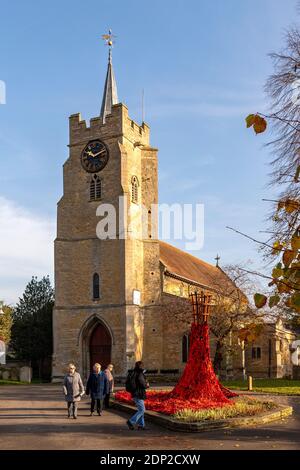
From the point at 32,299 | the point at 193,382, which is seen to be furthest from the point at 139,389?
the point at 32,299

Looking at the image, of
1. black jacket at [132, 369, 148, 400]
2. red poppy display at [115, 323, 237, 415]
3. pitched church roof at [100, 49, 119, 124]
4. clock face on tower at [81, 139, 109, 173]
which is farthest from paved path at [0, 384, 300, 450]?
pitched church roof at [100, 49, 119, 124]

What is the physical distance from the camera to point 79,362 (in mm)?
37250

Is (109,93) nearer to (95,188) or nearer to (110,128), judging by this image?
(110,128)

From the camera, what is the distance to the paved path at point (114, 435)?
35.4 feet

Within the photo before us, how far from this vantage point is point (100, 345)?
3759 centimetres

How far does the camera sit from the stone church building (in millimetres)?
36688

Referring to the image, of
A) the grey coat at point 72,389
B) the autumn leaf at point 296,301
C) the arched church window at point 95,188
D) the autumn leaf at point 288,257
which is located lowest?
the grey coat at point 72,389

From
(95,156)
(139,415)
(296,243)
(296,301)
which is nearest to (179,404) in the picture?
(139,415)

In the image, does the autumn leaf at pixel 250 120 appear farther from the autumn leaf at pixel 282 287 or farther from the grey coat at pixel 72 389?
the grey coat at pixel 72 389

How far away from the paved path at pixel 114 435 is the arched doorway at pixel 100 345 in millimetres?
20796

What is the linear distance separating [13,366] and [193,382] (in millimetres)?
24957

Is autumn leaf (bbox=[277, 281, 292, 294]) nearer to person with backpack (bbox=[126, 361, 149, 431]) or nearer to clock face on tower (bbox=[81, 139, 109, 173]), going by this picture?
person with backpack (bbox=[126, 361, 149, 431])

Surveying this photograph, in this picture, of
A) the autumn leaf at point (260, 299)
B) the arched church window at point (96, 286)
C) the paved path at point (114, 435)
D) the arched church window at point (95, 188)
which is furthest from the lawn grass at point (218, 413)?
the arched church window at point (95, 188)

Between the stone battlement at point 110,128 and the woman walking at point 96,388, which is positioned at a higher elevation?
the stone battlement at point 110,128
